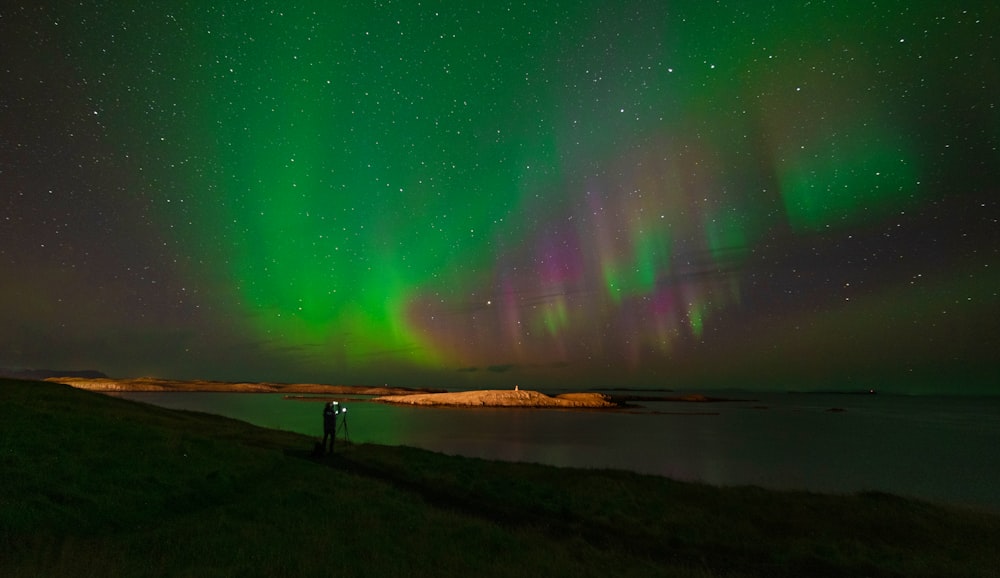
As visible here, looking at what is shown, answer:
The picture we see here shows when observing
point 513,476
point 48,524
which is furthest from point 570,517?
point 48,524

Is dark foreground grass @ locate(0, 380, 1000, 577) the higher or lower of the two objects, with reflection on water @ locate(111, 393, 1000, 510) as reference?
higher

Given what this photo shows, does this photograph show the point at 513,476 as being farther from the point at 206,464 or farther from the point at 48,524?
the point at 48,524

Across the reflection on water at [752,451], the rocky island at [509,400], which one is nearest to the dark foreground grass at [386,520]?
the reflection on water at [752,451]

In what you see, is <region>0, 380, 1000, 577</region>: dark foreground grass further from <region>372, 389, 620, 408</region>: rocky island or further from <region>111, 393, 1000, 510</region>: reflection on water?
<region>372, 389, 620, 408</region>: rocky island

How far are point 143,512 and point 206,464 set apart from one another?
660 cm

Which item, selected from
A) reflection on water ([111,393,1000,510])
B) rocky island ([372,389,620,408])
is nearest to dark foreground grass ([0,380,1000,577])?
reflection on water ([111,393,1000,510])

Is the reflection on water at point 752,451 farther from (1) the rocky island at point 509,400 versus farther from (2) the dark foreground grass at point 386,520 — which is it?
(1) the rocky island at point 509,400

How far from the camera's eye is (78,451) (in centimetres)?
2030

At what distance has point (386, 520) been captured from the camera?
54.2 ft

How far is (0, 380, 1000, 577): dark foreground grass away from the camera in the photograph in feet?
39.7

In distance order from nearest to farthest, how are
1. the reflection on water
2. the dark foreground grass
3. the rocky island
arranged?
the dark foreground grass, the reflection on water, the rocky island

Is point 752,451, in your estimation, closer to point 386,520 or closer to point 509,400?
point 386,520

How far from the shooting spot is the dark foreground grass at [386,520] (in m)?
12.1

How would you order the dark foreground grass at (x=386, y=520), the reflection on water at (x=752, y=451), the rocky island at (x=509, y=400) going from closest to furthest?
the dark foreground grass at (x=386, y=520) → the reflection on water at (x=752, y=451) → the rocky island at (x=509, y=400)
